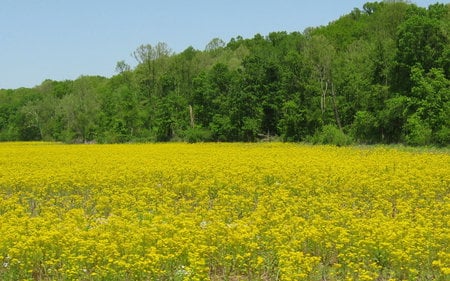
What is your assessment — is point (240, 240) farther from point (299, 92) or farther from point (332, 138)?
point (299, 92)

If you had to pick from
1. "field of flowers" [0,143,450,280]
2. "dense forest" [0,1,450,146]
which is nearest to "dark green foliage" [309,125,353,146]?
"dense forest" [0,1,450,146]

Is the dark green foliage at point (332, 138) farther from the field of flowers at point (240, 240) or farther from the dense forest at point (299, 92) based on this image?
the field of flowers at point (240, 240)

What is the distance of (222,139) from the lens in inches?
2704

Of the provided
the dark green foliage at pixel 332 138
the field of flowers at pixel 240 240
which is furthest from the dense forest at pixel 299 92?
the field of flowers at pixel 240 240

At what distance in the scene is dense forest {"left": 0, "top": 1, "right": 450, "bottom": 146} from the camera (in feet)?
151

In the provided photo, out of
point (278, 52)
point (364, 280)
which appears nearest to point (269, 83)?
point (278, 52)

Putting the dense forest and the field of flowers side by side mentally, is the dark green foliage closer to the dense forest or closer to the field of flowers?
the dense forest

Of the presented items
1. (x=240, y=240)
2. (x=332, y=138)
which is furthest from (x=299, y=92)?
(x=240, y=240)

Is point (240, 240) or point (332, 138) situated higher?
point (332, 138)

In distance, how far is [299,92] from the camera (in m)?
61.5

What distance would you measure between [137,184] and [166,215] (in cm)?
770

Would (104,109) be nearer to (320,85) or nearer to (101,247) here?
(320,85)

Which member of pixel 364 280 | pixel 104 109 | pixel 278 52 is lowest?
pixel 364 280

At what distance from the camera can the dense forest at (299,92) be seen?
46.1 meters
